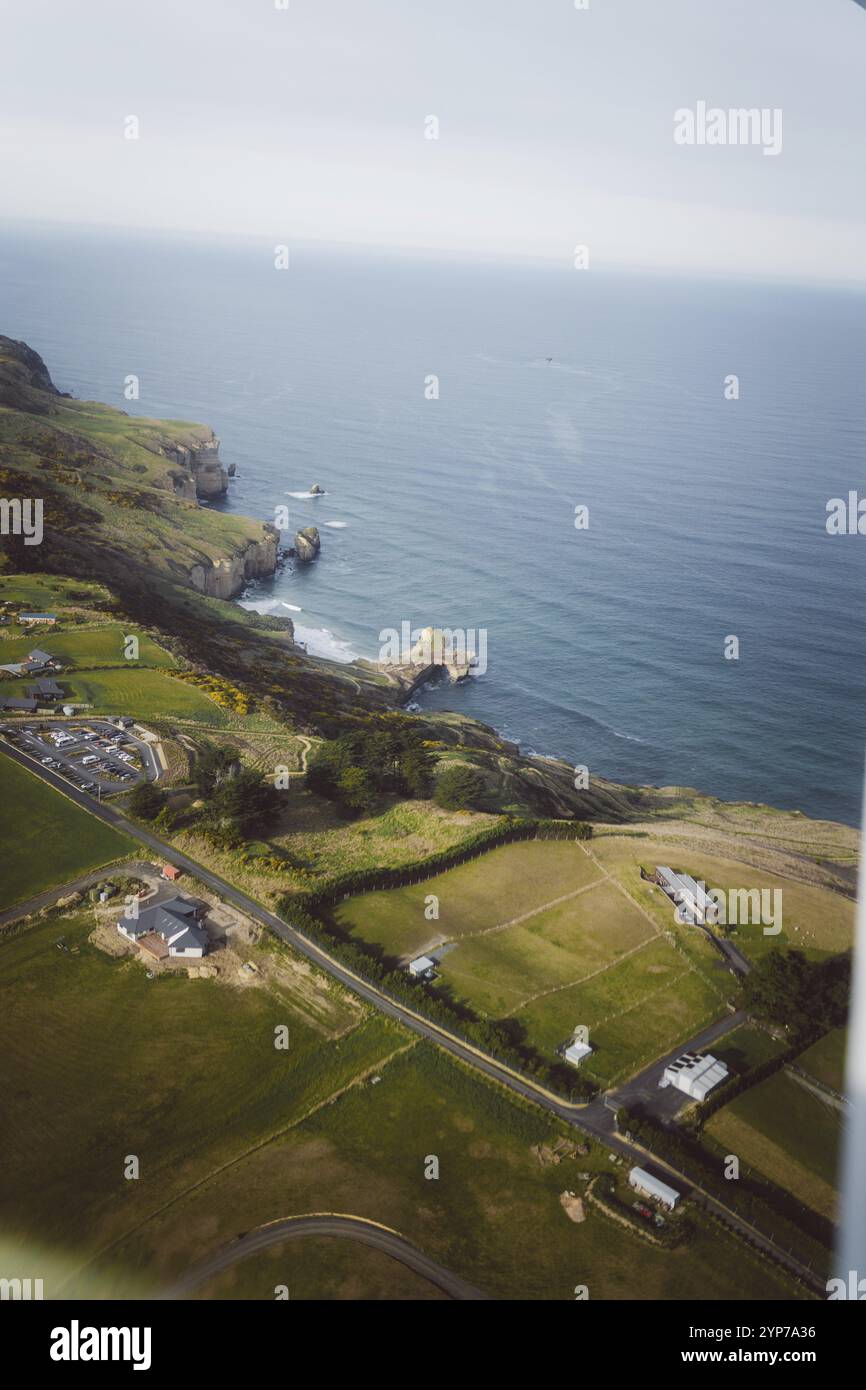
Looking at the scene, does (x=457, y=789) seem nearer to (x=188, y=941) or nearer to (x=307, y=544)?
(x=188, y=941)

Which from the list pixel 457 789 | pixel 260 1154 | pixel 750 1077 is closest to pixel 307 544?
pixel 457 789

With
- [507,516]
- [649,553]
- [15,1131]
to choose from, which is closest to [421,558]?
[507,516]

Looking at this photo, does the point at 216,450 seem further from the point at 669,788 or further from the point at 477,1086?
the point at 477,1086

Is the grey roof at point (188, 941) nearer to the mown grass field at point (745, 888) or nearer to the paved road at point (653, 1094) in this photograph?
the paved road at point (653, 1094)

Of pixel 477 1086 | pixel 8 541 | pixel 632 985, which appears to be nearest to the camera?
pixel 477 1086
